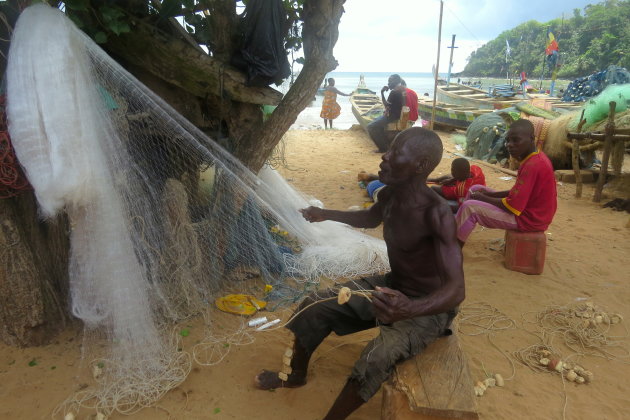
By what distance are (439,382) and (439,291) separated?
41 cm

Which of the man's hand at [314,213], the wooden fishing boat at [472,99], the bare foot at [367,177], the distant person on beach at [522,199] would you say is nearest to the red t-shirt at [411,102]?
the bare foot at [367,177]

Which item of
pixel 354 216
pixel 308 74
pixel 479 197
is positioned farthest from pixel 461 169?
pixel 354 216

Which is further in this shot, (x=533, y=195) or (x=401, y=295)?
(x=533, y=195)

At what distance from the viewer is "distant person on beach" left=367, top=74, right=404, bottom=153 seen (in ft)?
30.8

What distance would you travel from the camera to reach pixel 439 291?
1.77 meters

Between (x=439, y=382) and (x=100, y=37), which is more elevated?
(x=100, y=37)

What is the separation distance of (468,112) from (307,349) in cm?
1084

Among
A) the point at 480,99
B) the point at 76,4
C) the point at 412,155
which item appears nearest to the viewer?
the point at 412,155

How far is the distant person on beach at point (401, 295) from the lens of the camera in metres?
1.79

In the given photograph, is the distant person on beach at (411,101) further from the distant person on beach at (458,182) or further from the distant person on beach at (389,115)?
the distant person on beach at (458,182)

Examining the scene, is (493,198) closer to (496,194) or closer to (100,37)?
(496,194)

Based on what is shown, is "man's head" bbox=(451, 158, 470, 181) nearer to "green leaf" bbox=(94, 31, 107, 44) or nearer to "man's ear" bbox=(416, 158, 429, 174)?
"man's ear" bbox=(416, 158, 429, 174)

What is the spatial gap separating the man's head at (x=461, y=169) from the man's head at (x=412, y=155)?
2646 mm

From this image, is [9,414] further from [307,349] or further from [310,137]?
[310,137]
